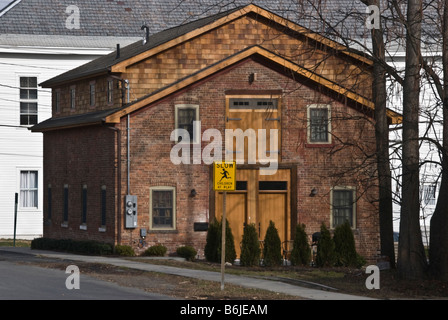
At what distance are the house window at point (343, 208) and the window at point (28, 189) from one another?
70.9 ft

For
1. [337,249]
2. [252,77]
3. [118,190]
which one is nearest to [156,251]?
[118,190]

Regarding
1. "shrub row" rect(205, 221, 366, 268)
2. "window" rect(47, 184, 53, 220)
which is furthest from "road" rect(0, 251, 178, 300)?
"window" rect(47, 184, 53, 220)

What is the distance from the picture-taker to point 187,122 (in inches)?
1475

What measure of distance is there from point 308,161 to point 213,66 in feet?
16.0

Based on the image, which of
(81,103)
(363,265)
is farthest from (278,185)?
(81,103)

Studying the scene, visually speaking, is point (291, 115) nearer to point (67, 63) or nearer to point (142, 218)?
point (142, 218)

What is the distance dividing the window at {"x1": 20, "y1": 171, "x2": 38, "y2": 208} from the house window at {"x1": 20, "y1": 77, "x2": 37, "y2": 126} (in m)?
2.70

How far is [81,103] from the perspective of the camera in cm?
4256

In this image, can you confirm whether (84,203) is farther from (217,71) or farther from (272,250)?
(272,250)

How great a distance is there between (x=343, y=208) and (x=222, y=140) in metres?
5.08

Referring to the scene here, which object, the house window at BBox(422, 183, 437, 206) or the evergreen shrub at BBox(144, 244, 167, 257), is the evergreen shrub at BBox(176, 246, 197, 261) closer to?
the evergreen shrub at BBox(144, 244, 167, 257)

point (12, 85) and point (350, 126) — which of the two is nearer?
point (350, 126)

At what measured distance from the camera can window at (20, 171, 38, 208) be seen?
54750 millimetres

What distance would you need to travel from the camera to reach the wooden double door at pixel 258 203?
3753 centimetres
